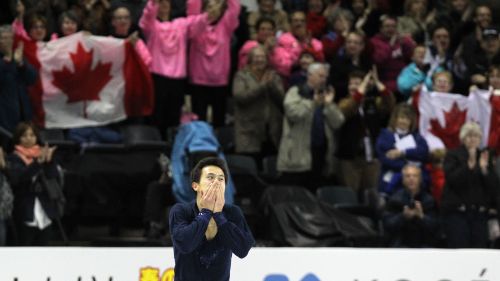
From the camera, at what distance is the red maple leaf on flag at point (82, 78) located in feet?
45.6

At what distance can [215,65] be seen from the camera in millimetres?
14188

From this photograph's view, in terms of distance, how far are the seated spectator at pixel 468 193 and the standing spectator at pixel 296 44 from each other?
2624 millimetres

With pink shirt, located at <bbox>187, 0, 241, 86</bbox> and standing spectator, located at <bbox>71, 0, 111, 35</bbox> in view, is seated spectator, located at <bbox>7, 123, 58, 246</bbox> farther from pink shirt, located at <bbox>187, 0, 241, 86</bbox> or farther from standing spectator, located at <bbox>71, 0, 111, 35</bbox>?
pink shirt, located at <bbox>187, 0, 241, 86</bbox>

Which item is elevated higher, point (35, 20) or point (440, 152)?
point (35, 20)

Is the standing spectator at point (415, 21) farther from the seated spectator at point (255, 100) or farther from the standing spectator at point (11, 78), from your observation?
the standing spectator at point (11, 78)

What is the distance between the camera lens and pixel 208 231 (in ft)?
23.2

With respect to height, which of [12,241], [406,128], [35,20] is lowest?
[12,241]

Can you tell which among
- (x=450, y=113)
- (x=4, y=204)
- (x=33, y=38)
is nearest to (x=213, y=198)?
(x=4, y=204)

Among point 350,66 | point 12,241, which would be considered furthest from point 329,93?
point 12,241

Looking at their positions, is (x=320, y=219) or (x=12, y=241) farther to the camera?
(x=320, y=219)

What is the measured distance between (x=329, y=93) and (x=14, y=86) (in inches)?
141

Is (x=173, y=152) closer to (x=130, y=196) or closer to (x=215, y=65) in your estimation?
(x=130, y=196)

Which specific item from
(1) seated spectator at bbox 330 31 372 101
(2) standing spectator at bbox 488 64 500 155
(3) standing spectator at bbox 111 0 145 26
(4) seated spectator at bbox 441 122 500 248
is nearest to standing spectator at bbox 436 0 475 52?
Answer: (2) standing spectator at bbox 488 64 500 155

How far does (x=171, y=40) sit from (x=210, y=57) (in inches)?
21.1
